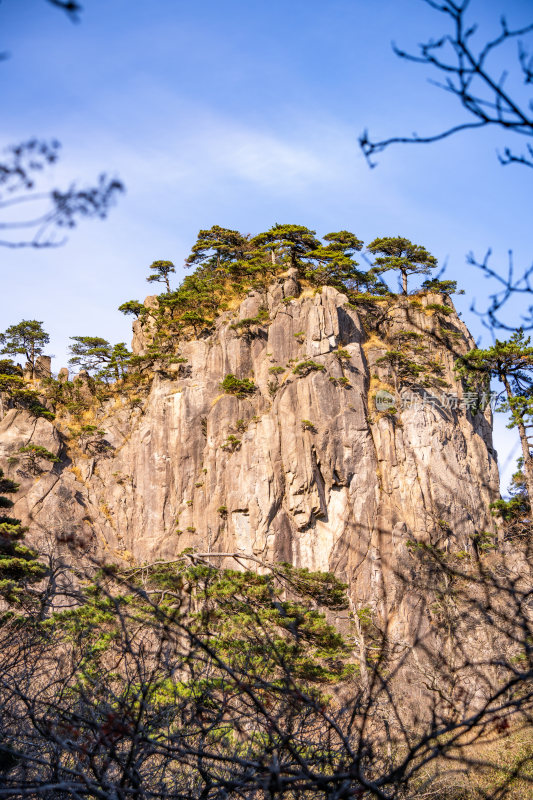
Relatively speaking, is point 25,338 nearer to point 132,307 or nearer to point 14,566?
point 132,307

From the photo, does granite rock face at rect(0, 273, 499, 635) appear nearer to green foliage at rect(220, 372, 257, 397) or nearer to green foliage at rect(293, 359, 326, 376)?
green foliage at rect(293, 359, 326, 376)

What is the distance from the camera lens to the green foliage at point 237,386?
3550 cm

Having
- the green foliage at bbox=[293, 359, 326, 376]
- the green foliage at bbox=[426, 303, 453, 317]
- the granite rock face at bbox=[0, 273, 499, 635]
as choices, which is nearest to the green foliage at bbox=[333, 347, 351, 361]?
the granite rock face at bbox=[0, 273, 499, 635]

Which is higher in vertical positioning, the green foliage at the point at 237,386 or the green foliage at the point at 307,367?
the green foliage at the point at 307,367

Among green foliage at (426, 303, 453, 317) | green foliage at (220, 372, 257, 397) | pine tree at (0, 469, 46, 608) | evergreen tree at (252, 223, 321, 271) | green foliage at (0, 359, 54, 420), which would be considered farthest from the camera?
evergreen tree at (252, 223, 321, 271)

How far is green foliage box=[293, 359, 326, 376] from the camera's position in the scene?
34.2 meters

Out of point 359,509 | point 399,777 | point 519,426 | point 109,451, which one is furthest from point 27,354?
point 399,777

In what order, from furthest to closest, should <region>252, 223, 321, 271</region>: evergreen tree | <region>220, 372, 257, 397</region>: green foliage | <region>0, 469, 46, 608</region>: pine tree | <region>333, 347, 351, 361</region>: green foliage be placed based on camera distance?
<region>252, 223, 321, 271</region>: evergreen tree, <region>220, 372, 257, 397</region>: green foliage, <region>333, 347, 351, 361</region>: green foliage, <region>0, 469, 46, 608</region>: pine tree

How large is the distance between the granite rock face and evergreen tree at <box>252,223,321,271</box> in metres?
2.82

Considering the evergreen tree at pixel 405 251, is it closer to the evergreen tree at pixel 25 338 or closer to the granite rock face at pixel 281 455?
the granite rock face at pixel 281 455

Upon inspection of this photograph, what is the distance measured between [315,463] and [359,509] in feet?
10.7

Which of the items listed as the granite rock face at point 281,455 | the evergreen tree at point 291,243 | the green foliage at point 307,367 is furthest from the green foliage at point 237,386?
the evergreen tree at point 291,243

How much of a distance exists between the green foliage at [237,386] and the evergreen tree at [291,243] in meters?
9.94

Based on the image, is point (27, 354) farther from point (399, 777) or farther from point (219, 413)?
point (399, 777)
